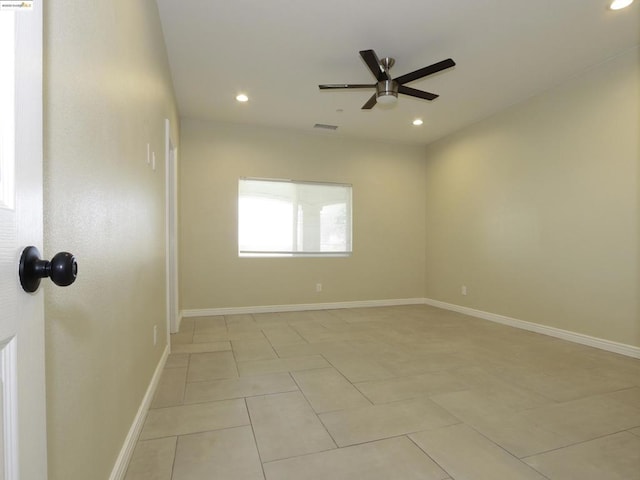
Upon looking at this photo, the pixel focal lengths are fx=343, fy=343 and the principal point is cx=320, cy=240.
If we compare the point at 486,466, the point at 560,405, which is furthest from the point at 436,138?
the point at 486,466

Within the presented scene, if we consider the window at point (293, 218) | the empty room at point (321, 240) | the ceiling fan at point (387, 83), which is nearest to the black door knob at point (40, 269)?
the empty room at point (321, 240)

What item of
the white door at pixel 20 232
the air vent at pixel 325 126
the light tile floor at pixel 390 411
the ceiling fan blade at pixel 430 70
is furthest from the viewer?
the air vent at pixel 325 126

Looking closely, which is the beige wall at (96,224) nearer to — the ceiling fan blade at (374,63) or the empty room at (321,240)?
the empty room at (321,240)

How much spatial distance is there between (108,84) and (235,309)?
149 inches

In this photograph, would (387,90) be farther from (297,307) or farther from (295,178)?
(297,307)

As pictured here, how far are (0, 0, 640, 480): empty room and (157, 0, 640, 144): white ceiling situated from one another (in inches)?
1.0

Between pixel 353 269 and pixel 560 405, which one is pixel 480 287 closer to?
pixel 353 269

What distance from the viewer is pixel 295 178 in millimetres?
5059

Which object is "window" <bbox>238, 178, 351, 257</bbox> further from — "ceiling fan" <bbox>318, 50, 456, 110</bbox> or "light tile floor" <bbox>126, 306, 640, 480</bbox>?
"ceiling fan" <bbox>318, 50, 456, 110</bbox>

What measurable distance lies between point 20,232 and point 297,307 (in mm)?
4632

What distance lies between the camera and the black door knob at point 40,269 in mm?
508


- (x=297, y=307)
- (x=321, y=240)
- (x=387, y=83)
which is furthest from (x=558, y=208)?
(x=297, y=307)

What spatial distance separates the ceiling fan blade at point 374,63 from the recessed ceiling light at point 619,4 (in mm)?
1611

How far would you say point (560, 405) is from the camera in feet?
6.83
